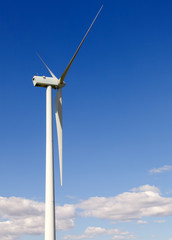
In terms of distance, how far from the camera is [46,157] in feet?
118

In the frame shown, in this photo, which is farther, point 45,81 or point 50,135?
point 45,81

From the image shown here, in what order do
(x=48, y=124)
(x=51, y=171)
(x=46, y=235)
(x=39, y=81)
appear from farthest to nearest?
(x=39, y=81) < (x=48, y=124) < (x=51, y=171) < (x=46, y=235)

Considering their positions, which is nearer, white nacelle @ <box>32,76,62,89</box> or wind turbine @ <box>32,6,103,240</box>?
wind turbine @ <box>32,6,103,240</box>

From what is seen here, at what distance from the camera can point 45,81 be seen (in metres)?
41.6

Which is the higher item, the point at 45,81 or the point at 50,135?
the point at 45,81

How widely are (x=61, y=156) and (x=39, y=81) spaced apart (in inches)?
376

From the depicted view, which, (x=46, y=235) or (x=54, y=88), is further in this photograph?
(x=54, y=88)

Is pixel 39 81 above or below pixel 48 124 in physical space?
above

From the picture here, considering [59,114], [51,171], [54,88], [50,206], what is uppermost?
[54,88]

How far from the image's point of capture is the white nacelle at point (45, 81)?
1620 inches

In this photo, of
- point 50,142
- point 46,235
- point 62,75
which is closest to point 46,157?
point 50,142

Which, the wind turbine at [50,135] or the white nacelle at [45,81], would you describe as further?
the white nacelle at [45,81]

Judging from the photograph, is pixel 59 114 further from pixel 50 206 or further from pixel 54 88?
pixel 50 206

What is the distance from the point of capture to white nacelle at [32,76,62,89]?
135ft
